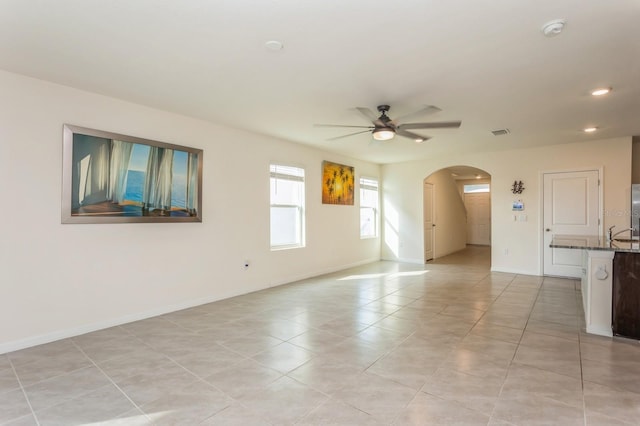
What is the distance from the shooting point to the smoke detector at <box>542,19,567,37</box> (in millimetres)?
2221

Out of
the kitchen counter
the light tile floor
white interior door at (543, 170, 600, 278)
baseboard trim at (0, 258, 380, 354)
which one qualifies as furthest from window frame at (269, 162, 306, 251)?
white interior door at (543, 170, 600, 278)

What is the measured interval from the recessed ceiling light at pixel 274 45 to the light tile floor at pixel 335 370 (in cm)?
256

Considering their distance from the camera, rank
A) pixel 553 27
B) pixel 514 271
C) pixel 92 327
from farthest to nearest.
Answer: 1. pixel 514 271
2. pixel 92 327
3. pixel 553 27

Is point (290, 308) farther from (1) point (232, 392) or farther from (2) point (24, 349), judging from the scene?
(2) point (24, 349)

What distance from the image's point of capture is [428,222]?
8367 mm

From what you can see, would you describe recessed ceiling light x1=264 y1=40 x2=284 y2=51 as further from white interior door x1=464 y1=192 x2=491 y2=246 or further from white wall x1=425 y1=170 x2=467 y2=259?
white interior door x1=464 y1=192 x2=491 y2=246

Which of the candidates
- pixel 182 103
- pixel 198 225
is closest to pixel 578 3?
pixel 182 103

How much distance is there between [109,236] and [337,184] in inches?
171

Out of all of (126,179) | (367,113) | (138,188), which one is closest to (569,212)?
(367,113)

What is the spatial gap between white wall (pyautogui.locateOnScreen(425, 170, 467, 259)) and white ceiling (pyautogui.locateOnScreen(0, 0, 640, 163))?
4743mm

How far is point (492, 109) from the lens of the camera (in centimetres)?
405

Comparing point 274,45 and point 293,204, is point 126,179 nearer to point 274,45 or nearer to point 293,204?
point 274,45

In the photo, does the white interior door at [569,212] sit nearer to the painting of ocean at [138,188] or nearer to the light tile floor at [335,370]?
the light tile floor at [335,370]

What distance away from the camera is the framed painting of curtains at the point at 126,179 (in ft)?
10.9
